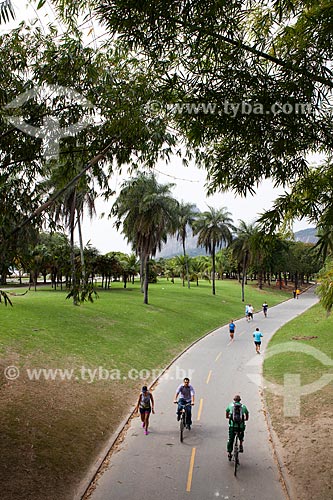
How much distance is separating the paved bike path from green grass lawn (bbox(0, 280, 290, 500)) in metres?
1.06

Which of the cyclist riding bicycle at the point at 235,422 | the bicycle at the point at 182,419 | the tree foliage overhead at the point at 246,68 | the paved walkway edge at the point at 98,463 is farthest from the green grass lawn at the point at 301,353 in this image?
the tree foliage overhead at the point at 246,68

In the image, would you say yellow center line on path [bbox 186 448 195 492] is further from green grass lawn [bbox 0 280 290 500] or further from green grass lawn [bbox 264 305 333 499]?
green grass lawn [bbox 0 280 290 500]

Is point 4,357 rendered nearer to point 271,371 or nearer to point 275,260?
point 271,371

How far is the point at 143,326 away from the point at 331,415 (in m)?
16.9

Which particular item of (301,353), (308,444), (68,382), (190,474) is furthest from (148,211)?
(190,474)

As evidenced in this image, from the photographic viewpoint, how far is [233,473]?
933 cm

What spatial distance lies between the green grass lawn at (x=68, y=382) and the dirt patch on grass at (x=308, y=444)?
5.21 m

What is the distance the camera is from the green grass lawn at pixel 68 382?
979 cm

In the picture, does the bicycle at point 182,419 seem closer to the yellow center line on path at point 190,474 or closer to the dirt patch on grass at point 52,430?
the yellow center line on path at point 190,474

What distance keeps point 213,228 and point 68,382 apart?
43264mm

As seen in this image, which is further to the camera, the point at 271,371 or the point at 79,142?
the point at 271,371

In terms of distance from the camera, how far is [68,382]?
15812mm

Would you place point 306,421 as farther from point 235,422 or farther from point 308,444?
point 235,422

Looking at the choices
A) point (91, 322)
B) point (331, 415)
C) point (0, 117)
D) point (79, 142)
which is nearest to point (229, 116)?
point (79, 142)
